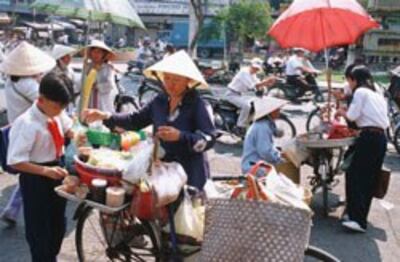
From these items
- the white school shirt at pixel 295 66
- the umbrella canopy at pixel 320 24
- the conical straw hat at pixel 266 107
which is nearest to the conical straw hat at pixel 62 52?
the umbrella canopy at pixel 320 24

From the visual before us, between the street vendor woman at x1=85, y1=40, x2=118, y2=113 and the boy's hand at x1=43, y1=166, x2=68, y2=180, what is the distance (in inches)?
111

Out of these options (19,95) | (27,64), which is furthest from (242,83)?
(27,64)

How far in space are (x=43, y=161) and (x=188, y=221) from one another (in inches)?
39.0

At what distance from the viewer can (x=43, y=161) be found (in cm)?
341

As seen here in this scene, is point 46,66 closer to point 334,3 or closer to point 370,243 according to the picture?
point 334,3

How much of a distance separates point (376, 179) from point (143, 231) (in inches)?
108

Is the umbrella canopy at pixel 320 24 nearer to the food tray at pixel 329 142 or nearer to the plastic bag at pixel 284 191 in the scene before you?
the food tray at pixel 329 142

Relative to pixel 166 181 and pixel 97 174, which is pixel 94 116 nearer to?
pixel 97 174

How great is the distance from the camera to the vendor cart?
17.6 feet

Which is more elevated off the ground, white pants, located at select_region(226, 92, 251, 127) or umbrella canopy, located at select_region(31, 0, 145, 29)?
umbrella canopy, located at select_region(31, 0, 145, 29)

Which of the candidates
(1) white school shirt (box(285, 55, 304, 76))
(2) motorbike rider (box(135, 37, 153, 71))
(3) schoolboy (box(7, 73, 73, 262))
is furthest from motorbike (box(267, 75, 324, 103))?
(3) schoolboy (box(7, 73, 73, 262))

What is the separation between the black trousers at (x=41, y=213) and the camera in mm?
3400

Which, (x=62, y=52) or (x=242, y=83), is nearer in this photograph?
(x=62, y=52)

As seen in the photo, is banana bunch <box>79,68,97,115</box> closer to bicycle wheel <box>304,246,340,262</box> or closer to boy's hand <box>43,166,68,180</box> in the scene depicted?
boy's hand <box>43,166,68,180</box>
